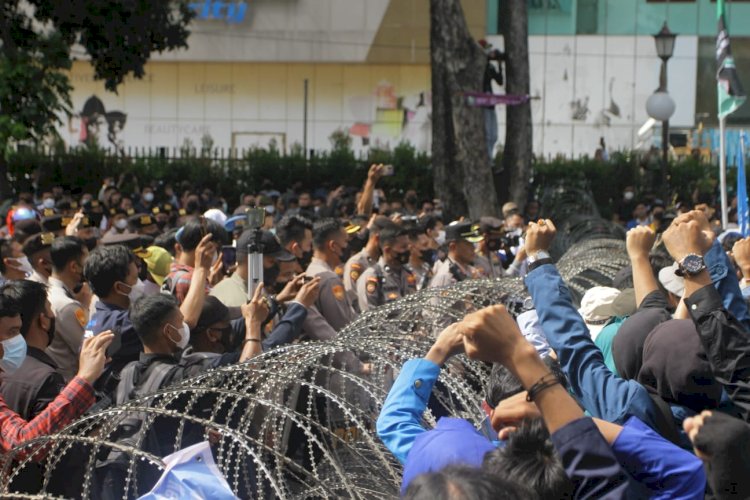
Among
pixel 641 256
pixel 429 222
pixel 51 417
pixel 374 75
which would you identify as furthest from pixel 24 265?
pixel 374 75

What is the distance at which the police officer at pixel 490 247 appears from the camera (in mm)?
10398

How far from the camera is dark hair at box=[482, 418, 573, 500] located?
266 centimetres

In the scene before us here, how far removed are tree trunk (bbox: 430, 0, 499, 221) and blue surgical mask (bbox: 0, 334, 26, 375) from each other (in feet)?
43.1

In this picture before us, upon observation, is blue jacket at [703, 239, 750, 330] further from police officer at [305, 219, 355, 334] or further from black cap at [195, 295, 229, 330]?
police officer at [305, 219, 355, 334]

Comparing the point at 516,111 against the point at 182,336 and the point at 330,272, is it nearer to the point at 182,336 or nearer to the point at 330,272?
the point at 330,272

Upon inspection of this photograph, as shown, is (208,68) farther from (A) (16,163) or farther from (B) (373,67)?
(A) (16,163)

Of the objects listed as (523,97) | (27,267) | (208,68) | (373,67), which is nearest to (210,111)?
(208,68)

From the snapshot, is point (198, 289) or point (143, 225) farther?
point (143, 225)

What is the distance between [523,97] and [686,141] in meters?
18.4

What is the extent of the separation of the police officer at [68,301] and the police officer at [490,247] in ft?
13.2

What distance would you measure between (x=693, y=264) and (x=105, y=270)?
342 cm

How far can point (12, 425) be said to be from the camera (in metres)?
4.24

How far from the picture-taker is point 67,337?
6.32 m

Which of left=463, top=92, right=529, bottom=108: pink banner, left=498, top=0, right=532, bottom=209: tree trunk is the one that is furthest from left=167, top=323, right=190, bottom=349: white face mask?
left=498, top=0, right=532, bottom=209: tree trunk
